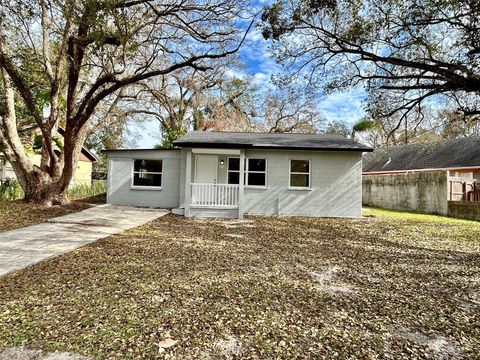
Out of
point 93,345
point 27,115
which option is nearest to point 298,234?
point 93,345

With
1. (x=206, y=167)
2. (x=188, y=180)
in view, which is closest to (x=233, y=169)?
(x=206, y=167)

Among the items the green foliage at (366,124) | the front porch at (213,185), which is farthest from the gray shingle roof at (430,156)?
the front porch at (213,185)

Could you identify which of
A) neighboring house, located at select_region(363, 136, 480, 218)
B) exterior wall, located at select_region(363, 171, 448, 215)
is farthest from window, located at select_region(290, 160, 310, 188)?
exterior wall, located at select_region(363, 171, 448, 215)

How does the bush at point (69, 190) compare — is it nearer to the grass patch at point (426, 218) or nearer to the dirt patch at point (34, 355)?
the dirt patch at point (34, 355)

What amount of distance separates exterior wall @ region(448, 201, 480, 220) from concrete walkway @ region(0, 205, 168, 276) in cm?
1283

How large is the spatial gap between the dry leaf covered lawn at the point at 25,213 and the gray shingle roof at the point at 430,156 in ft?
57.1

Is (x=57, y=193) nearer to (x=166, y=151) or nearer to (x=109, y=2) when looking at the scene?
(x=166, y=151)

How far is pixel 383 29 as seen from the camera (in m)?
7.64

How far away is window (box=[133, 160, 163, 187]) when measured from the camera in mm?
13344

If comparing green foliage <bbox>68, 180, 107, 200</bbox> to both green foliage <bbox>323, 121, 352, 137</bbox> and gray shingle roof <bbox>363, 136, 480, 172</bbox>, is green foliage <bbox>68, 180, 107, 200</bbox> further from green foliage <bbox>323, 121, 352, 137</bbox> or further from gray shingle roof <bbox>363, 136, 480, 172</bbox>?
green foliage <bbox>323, 121, 352, 137</bbox>

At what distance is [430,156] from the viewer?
20.8 meters

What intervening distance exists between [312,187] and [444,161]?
41.1ft

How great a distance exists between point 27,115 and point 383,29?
20563 millimetres

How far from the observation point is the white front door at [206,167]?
12820 mm
